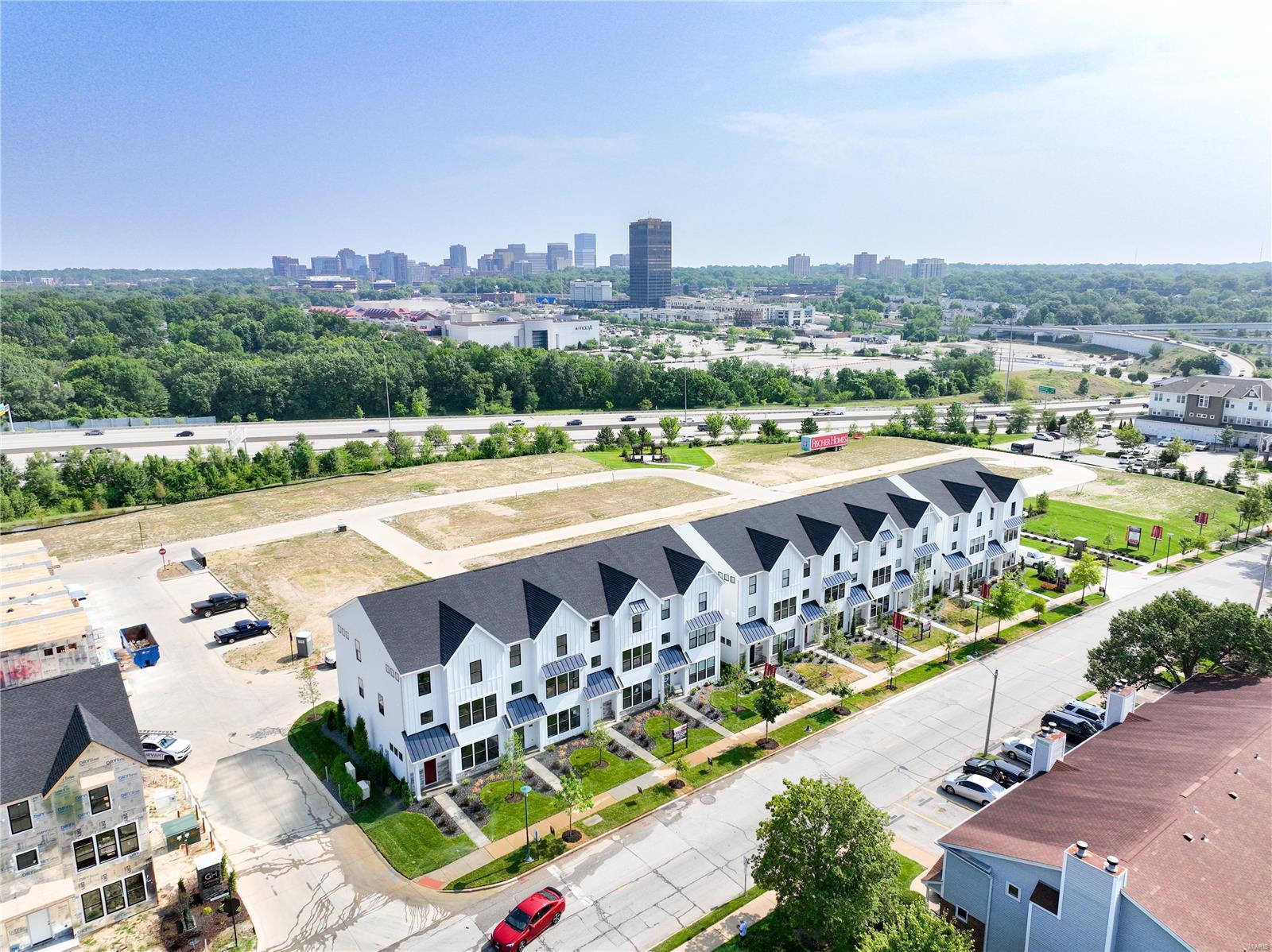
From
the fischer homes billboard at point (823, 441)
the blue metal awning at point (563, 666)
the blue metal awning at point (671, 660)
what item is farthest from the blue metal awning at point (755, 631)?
the fischer homes billboard at point (823, 441)

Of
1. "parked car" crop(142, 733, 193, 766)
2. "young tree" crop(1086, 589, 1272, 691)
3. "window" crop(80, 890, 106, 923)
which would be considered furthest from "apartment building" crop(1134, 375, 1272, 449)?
"window" crop(80, 890, 106, 923)

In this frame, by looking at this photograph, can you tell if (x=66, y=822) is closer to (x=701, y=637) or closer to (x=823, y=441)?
(x=701, y=637)

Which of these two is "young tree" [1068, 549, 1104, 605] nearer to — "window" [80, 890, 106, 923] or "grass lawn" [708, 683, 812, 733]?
"grass lawn" [708, 683, 812, 733]

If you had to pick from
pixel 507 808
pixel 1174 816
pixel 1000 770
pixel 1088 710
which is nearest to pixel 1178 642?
pixel 1088 710

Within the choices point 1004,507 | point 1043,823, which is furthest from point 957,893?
point 1004,507

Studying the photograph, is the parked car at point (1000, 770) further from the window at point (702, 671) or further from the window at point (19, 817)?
the window at point (19, 817)
